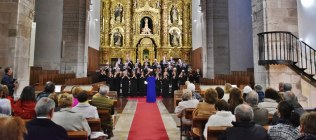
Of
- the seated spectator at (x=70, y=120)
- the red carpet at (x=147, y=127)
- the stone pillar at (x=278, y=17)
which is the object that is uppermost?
the stone pillar at (x=278, y=17)

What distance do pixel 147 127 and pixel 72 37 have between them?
915 cm

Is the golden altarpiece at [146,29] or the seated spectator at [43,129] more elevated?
the golden altarpiece at [146,29]

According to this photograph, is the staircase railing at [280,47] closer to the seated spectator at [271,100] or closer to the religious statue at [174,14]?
the seated spectator at [271,100]

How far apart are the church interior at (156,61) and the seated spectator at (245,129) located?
0.05 metres

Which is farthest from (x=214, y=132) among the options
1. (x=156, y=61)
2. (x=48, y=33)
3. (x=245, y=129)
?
(x=48, y=33)

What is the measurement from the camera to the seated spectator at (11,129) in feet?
5.43

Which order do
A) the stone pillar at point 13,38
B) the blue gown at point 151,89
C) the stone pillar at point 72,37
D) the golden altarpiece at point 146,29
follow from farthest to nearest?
the golden altarpiece at point 146,29, the stone pillar at point 72,37, the blue gown at point 151,89, the stone pillar at point 13,38

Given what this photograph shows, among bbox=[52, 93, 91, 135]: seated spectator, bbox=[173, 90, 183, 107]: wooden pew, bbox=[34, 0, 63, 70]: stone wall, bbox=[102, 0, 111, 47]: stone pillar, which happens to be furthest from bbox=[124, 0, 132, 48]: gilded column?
bbox=[52, 93, 91, 135]: seated spectator

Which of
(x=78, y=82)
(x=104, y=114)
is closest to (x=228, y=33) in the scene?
(x=78, y=82)

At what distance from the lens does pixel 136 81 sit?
1436cm

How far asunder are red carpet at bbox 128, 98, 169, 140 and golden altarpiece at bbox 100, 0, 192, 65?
42.7 feet

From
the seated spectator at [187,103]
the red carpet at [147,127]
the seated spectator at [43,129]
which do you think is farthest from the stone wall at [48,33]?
the seated spectator at [43,129]

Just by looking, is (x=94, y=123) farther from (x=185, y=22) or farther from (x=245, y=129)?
(x=185, y=22)

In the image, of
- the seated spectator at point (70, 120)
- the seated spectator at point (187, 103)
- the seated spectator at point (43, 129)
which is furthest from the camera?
the seated spectator at point (187, 103)
